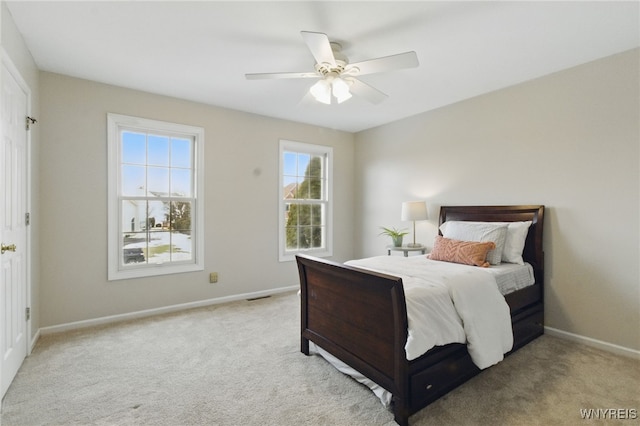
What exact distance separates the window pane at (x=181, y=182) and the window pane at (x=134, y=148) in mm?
348

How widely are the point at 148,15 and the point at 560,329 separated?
4.20 meters

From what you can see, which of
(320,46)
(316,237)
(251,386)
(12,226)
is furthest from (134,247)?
(320,46)

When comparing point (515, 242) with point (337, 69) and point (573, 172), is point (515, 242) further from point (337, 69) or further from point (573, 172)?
point (337, 69)

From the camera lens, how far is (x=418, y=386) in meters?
1.75

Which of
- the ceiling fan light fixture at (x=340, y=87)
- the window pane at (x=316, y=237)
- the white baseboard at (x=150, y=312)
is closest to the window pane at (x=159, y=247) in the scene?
the white baseboard at (x=150, y=312)

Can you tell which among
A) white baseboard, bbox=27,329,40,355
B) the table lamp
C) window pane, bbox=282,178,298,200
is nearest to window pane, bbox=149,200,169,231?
white baseboard, bbox=27,329,40,355

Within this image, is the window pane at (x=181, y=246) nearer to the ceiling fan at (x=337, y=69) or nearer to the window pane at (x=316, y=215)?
the window pane at (x=316, y=215)

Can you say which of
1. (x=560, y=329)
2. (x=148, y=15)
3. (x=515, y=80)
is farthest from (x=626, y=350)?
(x=148, y=15)

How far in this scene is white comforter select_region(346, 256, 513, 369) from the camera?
1742 mm

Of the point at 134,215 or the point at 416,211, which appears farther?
the point at 416,211

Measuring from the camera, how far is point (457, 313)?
6.42ft

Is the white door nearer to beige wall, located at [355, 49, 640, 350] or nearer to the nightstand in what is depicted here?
the nightstand

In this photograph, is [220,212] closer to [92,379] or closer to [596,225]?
[92,379]

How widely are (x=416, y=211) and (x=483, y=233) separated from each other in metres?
0.96
